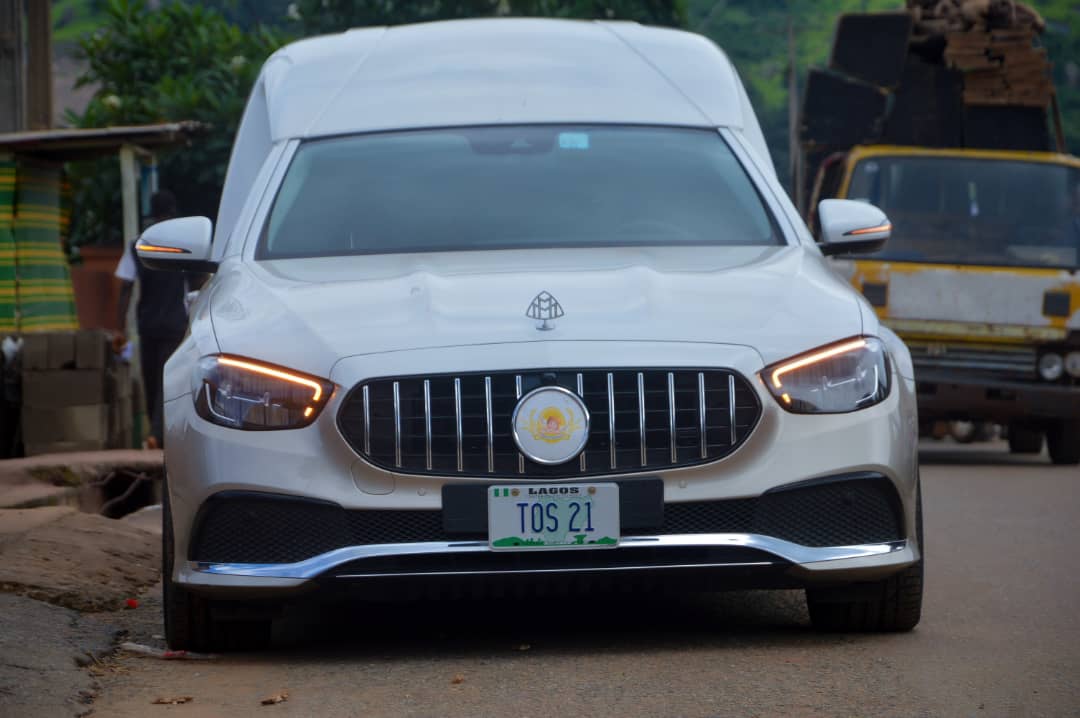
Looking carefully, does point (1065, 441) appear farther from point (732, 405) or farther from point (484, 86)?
point (732, 405)

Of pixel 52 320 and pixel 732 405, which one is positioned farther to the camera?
pixel 52 320

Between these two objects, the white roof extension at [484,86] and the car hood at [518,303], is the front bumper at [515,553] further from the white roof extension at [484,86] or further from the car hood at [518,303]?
the white roof extension at [484,86]

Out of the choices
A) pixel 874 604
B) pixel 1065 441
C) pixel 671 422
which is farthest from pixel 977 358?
pixel 671 422

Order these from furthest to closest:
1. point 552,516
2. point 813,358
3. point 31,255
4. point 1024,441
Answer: point 1024,441 < point 31,255 < point 813,358 < point 552,516

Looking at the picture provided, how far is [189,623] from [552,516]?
110 centimetres

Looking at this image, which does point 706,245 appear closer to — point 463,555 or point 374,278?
point 374,278

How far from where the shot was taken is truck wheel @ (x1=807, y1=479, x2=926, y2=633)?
5.64 m

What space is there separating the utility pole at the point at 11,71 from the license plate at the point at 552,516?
12.2m

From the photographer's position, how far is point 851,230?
6.54 m

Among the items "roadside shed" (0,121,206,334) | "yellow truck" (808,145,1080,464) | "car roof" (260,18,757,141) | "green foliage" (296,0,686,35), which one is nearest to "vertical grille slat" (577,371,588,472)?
"car roof" (260,18,757,141)

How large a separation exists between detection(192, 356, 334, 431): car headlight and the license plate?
1.77ft

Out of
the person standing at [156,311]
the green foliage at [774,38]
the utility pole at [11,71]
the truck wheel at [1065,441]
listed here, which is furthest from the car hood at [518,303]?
the green foliage at [774,38]

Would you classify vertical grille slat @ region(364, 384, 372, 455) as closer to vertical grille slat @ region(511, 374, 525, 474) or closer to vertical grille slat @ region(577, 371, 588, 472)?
vertical grille slat @ region(511, 374, 525, 474)

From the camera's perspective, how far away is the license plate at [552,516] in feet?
17.4
